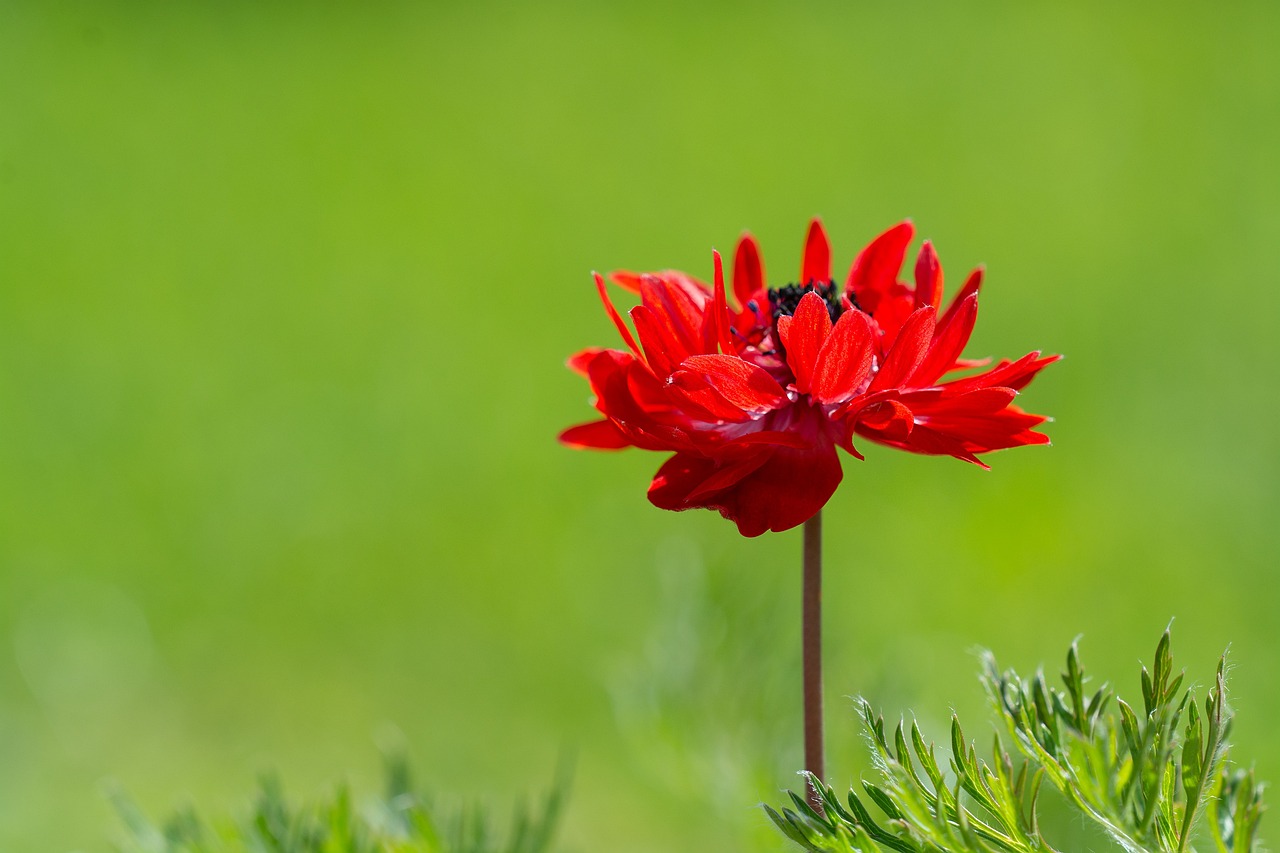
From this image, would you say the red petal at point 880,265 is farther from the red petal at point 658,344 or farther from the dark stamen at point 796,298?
the red petal at point 658,344

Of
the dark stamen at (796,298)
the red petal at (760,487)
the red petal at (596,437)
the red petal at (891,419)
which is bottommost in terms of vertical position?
the red petal at (760,487)

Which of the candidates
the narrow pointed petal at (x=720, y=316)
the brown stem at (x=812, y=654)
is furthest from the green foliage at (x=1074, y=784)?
the narrow pointed petal at (x=720, y=316)

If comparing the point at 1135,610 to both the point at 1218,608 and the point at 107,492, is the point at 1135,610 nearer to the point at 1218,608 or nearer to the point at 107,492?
the point at 1218,608

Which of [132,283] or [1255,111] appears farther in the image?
[1255,111]

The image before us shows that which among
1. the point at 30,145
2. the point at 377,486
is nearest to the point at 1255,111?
the point at 377,486

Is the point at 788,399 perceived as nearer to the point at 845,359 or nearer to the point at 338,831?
the point at 845,359

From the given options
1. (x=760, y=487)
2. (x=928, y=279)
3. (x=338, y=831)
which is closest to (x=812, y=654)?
(x=760, y=487)

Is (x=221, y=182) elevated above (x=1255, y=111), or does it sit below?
below
